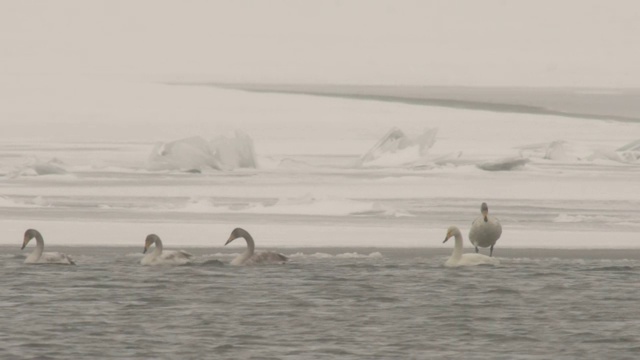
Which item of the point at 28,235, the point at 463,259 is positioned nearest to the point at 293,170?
the point at 28,235

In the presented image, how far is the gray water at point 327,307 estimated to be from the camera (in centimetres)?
1077

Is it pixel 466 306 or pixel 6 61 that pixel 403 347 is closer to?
pixel 466 306

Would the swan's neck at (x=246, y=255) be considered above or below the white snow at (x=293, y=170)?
below

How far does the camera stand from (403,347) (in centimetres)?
1082

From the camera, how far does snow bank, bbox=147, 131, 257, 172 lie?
78.7 feet

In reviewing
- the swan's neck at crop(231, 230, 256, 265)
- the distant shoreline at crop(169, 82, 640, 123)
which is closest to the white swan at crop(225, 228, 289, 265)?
the swan's neck at crop(231, 230, 256, 265)

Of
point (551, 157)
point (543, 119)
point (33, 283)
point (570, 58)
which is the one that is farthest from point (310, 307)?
point (570, 58)

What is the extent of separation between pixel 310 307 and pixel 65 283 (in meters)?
3.03

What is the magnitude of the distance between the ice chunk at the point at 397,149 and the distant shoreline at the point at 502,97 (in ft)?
15.2

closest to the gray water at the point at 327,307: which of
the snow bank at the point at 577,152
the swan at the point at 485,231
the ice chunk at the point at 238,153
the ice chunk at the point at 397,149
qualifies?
the swan at the point at 485,231

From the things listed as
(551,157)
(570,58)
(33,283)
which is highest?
(570,58)

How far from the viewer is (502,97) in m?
31.7

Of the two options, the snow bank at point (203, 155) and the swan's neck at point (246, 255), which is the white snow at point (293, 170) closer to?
the snow bank at point (203, 155)

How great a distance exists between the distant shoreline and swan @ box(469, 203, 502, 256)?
39.4ft
